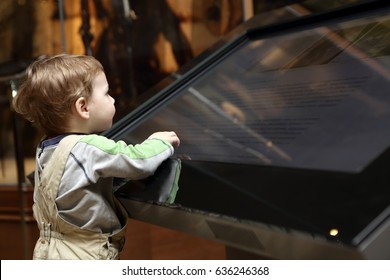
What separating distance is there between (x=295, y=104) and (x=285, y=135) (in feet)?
0.39

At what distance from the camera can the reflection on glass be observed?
3.19 ft

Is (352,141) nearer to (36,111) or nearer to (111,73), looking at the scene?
(36,111)

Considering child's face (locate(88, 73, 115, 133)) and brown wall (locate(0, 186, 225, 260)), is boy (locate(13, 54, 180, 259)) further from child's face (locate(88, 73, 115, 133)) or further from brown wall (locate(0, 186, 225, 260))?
brown wall (locate(0, 186, 225, 260))

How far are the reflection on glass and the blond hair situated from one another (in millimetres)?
250

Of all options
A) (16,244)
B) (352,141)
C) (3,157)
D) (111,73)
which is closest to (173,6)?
(111,73)

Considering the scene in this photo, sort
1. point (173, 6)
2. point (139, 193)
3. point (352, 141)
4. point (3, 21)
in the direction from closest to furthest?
point (352, 141) < point (139, 193) < point (3, 21) < point (173, 6)

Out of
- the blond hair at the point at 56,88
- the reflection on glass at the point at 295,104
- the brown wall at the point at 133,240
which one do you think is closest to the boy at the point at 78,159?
the blond hair at the point at 56,88

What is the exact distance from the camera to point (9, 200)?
2520 millimetres

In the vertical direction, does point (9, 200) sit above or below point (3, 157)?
below

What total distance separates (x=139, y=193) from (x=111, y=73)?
68.4 inches

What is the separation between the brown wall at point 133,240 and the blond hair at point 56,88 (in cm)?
115

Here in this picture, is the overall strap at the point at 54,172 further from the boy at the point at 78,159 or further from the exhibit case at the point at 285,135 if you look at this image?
the exhibit case at the point at 285,135

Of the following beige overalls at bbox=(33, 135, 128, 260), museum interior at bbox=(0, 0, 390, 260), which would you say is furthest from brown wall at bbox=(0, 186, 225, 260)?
beige overalls at bbox=(33, 135, 128, 260)

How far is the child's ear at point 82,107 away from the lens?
3.62ft
